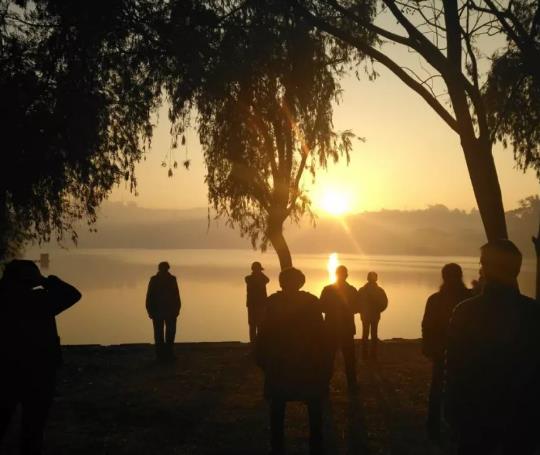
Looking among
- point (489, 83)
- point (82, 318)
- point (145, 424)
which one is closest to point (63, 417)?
point (145, 424)

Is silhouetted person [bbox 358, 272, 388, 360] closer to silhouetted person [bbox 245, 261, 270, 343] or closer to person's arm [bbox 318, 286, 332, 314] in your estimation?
silhouetted person [bbox 245, 261, 270, 343]

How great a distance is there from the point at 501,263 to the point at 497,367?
0.55 meters


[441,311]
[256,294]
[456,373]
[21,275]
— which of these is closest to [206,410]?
[441,311]

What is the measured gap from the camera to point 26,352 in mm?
3885

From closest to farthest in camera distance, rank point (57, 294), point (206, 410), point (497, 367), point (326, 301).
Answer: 1. point (497, 367)
2. point (57, 294)
3. point (206, 410)
4. point (326, 301)

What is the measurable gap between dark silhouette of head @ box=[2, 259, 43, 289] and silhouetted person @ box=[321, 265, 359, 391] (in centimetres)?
440

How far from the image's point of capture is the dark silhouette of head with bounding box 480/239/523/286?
2891 mm

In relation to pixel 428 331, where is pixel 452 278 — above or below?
above

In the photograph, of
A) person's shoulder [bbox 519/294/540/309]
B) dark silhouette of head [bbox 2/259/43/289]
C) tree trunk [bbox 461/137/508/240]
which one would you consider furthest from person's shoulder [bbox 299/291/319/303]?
tree trunk [bbox 461/137/508/240]

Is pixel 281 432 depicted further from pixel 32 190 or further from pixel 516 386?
pixel 32 190

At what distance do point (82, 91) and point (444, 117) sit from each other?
5.56 metres

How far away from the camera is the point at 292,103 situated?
1052cm

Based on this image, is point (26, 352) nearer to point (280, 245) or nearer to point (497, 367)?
point (497, 367)

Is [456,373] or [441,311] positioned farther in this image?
[441,311]
